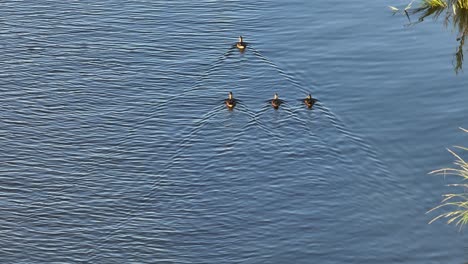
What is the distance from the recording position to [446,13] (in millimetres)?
32562

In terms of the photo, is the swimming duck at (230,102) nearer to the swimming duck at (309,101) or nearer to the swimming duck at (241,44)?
the swimming duck at (309,101)

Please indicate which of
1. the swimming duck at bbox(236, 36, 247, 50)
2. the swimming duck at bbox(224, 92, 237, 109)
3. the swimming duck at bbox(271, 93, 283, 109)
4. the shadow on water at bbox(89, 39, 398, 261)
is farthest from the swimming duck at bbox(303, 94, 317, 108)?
the swimming duck at bbox(236, 36, 247, 50)

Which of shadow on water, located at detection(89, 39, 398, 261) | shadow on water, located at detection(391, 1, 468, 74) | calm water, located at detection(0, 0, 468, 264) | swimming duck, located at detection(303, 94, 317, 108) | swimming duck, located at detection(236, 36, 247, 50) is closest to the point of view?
calm water, located at detection(0, 0, 468, 264)

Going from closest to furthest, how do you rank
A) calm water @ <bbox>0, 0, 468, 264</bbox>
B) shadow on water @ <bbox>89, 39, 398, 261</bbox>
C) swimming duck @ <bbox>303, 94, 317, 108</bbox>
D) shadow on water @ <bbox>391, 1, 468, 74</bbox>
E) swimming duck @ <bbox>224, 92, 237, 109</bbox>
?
1. calm water @ <bbox>0, 0, 468, 264</bbox>
2. shadow on water @ <bbox>89, 39, 398, 261</bbox>
3. swimming duck @ <bbox>303, 94, 317, 108</bbox>
4. swimming duck @ <bbox>224, 92, 237, 109</bbox>
5. shadow on water @ <bbox>391, 1, 468, 74</bbox>

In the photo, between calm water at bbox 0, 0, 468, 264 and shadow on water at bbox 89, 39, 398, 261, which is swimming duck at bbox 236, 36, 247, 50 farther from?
shadow on water at bbox 89, 39, 398, 261

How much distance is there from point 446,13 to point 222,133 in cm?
1095

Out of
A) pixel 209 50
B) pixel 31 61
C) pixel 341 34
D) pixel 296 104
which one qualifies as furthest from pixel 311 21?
pixel 31 61

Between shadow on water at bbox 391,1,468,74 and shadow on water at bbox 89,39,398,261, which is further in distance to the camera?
shadow on water at bbox 391,1,468,74

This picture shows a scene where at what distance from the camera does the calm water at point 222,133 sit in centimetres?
2147

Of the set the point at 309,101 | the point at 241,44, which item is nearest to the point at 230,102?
the point at 309,101

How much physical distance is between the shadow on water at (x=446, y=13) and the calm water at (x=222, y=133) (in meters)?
0.58

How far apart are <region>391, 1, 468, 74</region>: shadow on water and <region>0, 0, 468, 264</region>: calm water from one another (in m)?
0.58

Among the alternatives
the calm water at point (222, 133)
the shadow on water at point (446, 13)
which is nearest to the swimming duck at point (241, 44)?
the calm water at point (222, 133)

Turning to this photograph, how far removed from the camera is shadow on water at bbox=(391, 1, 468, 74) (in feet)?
104
